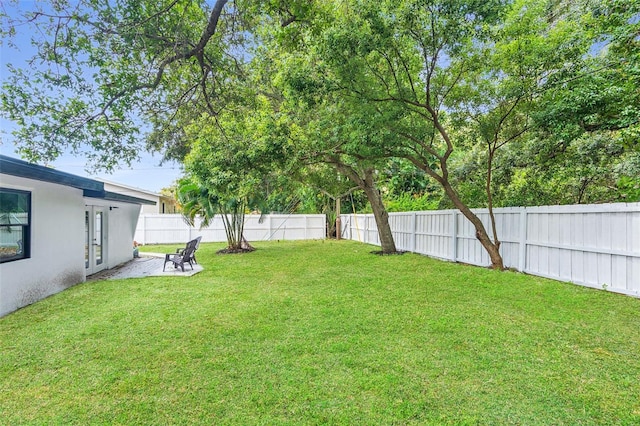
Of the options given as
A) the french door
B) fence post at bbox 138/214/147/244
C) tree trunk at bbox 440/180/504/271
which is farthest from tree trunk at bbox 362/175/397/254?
fence post at bbox 138/214/147/244

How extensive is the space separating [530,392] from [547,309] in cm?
274

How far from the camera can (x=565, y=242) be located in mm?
6613

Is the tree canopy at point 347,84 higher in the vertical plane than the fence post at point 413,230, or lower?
higher

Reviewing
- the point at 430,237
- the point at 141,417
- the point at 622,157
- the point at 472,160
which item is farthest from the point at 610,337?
the point at 472,160

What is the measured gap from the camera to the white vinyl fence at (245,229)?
17.8 metres

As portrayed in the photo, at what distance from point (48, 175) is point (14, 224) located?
97 centimetres

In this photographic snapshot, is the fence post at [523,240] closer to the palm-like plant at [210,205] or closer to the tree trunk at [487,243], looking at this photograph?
the tree trunk at [487,243]

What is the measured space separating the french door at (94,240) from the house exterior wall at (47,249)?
37.8 inches

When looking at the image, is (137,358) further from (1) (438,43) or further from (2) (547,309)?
(1) (438,43)

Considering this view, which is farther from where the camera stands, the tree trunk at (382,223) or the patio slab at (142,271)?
the tree trunk at (382,223)

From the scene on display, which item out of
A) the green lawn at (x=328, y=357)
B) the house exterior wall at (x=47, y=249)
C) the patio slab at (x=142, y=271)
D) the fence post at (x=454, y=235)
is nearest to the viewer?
the green lawn at (x=328, y=357)

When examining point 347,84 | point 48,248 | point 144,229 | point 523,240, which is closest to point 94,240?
point 48,248

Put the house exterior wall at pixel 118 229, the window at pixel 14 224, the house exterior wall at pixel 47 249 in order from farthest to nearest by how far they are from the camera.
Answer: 1. the house exterior wall at pixel 118 229
2. the house exterior wall at pixel 47 249
3. the window at pixel 14 224

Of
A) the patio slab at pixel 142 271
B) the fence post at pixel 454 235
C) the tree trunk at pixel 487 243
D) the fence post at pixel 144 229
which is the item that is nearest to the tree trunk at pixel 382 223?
the fence post at pixel 454 235
